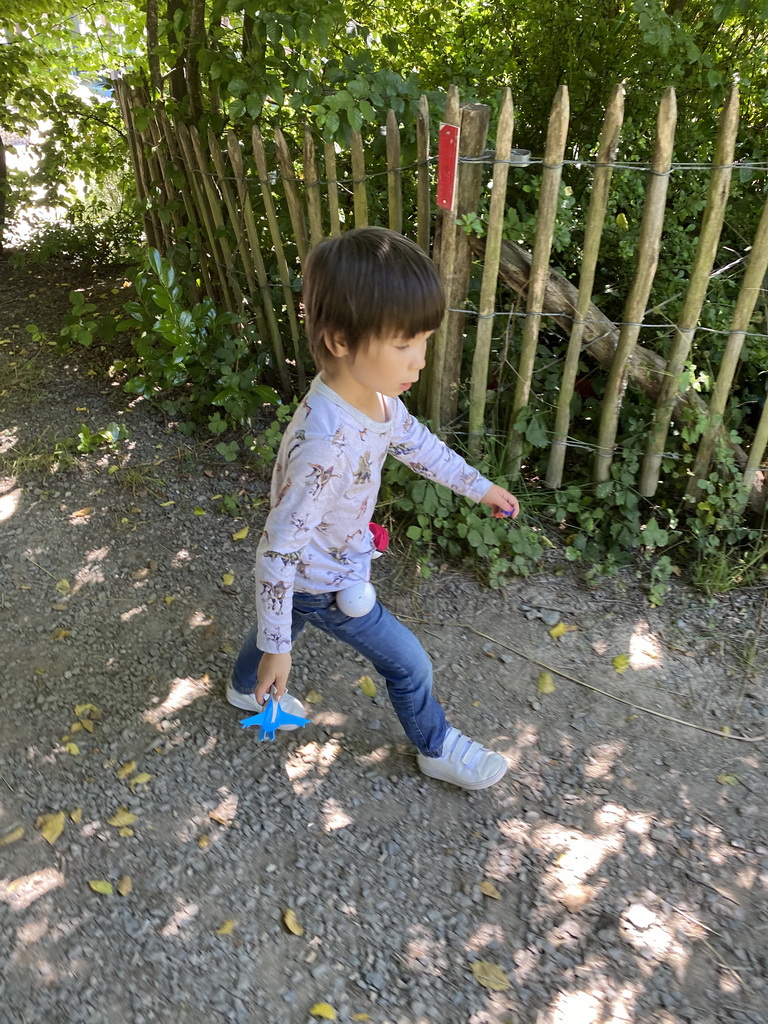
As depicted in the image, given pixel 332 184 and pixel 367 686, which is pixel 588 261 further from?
pixel 367 686

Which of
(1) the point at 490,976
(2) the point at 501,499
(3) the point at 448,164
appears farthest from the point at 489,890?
(3) the point at 448,164

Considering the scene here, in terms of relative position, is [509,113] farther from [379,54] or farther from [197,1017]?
[197,1017]

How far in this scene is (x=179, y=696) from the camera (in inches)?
107

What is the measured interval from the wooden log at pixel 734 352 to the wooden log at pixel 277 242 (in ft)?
6.68

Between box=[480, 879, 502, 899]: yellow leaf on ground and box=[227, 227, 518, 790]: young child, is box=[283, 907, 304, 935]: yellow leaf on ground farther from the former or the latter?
box=[227, 227, 518, 790]: young child

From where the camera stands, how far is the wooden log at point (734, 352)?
274 cm

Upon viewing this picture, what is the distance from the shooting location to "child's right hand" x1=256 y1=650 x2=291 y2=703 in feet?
6.17

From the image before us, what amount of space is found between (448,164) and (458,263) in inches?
15.2

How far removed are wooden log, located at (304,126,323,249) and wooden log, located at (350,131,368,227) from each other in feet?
0.69

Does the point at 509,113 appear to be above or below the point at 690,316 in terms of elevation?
above

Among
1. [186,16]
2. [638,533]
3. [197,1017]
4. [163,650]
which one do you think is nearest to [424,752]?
[197,1017]

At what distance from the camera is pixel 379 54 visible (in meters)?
4.11

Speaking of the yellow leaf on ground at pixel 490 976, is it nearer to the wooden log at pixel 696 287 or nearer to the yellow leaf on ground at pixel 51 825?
the yellow leaf on ground at pixel 51 825

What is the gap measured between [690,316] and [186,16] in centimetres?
285
